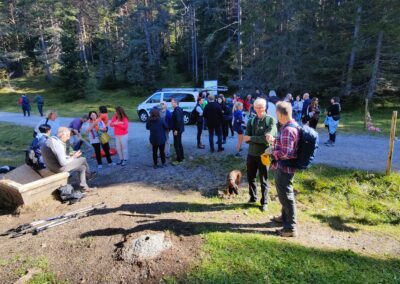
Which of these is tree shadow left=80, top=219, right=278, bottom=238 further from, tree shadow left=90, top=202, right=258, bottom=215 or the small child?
the small child

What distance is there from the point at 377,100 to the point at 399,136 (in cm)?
1137

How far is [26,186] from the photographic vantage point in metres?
6.01

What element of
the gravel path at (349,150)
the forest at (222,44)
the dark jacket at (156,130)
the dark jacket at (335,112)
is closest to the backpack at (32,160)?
the dark jacket at (156,130)

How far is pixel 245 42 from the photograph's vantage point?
24922 mm

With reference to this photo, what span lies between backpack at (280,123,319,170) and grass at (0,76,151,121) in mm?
24473

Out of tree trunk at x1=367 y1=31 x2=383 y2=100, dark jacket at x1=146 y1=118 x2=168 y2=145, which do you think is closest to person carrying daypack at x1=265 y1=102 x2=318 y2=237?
dark jacket at x1=146 y1=118 x2=168 y2=145

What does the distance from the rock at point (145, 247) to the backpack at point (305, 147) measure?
2152mm

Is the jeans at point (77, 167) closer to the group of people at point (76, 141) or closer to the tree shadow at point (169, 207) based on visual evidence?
the group of people at point (76, 141)

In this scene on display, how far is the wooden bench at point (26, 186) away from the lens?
6.00m

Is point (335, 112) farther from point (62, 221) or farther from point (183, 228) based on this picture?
point (62, 221)

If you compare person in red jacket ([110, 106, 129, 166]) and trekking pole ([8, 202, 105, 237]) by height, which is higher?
person in red jacket ([110, 106, 129, 166])

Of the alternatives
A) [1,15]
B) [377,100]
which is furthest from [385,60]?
[1,15]

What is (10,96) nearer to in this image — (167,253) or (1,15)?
(1,15)

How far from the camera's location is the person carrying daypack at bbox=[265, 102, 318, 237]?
171 inches
